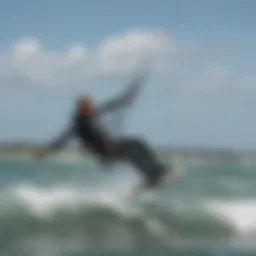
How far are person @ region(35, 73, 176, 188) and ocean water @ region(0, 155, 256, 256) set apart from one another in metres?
0.04

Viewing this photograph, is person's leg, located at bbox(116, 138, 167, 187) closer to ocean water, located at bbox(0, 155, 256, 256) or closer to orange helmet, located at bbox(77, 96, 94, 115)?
ocean water, located at bbox(0, 155, 256, 256)

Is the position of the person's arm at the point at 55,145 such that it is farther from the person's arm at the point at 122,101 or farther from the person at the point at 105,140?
the person's arm at the point at 122,101

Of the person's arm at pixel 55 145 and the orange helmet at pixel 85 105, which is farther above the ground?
the orange helmet at pixel 85 105

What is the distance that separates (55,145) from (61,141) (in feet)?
0.09

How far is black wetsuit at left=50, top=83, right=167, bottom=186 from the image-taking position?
2541 millimetres

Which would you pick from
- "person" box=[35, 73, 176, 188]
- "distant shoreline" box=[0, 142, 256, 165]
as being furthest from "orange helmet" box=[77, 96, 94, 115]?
"distant shoreline" box=[0, 142, 256, 165]

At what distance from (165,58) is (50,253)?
85 centimetres

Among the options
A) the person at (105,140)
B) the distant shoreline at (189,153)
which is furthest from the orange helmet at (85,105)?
the distant shoreline at (189,153)

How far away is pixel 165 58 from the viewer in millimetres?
2594

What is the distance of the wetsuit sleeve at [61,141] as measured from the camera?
252cm

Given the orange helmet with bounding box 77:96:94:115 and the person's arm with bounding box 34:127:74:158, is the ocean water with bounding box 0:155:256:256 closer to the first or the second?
the person's arm with bounding box 34:127:74:158

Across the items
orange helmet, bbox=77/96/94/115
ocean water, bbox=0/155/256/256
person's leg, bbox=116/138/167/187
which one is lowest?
ocean water, bbox=0/155/256/256

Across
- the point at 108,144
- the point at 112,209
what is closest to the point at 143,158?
the point at 108,144

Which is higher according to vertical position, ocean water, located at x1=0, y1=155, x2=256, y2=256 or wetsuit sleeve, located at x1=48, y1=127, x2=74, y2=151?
wetsuit sleeve, located at x1=48, y1=127, x2=74, y2=151
